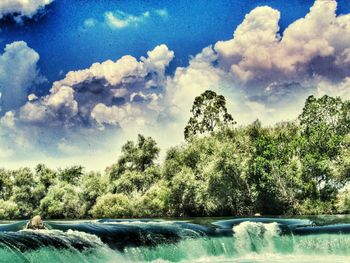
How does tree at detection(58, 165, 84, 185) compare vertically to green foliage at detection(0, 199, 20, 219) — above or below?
above

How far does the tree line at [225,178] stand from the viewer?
4666cm

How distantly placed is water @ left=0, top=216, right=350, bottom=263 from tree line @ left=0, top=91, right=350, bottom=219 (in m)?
18.4

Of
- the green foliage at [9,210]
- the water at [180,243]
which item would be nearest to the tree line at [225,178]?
the green foliage at [9,210]

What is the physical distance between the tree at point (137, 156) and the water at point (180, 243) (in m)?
43.8

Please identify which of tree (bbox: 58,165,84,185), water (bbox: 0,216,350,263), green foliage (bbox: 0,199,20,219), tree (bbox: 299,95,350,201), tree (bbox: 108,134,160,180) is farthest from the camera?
tree (bbox: 58,165,84,185)

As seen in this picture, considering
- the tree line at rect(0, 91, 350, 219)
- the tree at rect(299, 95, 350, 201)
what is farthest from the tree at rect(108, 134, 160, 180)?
the tree at rect(299, 95, 350, 201)

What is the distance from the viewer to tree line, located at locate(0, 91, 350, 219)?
46.7 metres

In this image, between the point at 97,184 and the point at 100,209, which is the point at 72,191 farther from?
the point at 100,209

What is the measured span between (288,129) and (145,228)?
36876mm

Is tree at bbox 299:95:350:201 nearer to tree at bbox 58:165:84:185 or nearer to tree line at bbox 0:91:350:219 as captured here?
tree line at bbox 0:91:350:219

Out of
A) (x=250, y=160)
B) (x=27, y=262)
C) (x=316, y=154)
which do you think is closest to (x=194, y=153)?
(x=250, y=160)

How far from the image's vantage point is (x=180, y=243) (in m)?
23.9

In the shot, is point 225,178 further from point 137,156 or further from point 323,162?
point 137,156

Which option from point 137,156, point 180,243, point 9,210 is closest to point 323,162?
point 180,243
